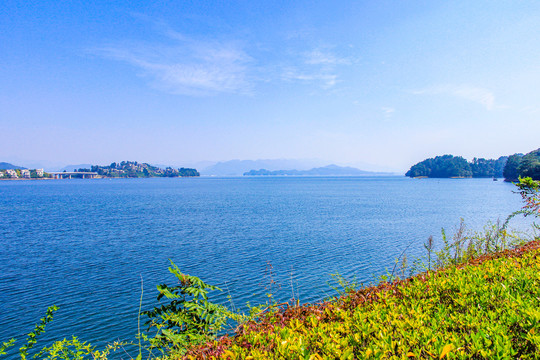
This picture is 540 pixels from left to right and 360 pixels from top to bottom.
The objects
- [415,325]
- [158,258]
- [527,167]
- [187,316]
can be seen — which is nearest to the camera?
[415,325]

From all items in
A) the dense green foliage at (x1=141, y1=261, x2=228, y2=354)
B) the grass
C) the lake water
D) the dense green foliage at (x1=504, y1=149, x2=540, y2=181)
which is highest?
the dense green foliage at (x1=504, y1=149, x2=540, y2=181)

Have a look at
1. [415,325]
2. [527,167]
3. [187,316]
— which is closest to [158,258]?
[187,316]

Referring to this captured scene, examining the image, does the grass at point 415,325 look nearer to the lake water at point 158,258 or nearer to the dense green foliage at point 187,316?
the dense green foliage at point 187,316

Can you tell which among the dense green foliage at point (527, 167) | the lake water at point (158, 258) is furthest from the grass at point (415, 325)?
the dense green foliage at point (527, 167)

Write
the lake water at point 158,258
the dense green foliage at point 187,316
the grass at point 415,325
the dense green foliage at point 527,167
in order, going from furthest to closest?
the dense green foliage at point 527,167, the lake water at point 158,258, the dense green foliage at point 187,316, the grass at point 415,325

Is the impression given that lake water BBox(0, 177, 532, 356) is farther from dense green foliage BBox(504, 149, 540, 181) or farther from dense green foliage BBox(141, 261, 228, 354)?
dense green foliage BBox(504, 149, 540, 181)

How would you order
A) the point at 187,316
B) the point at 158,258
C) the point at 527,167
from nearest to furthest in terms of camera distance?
the point at 187,316, the point at 158,258, the point at 527,167

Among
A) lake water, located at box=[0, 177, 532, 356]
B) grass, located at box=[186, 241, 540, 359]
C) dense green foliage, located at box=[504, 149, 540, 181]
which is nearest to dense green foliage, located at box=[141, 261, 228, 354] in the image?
grass, located at box=[186, 241, 540, 359]

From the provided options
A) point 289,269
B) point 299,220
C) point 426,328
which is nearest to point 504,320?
point 426,328

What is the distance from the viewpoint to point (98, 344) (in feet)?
35.4

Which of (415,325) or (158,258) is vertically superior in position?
(415,325)

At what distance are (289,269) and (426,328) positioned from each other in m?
15.4

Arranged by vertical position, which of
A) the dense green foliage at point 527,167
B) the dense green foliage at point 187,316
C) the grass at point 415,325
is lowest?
the dense green foliage at point 187,316

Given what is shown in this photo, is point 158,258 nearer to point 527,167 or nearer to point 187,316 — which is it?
point 187,316
